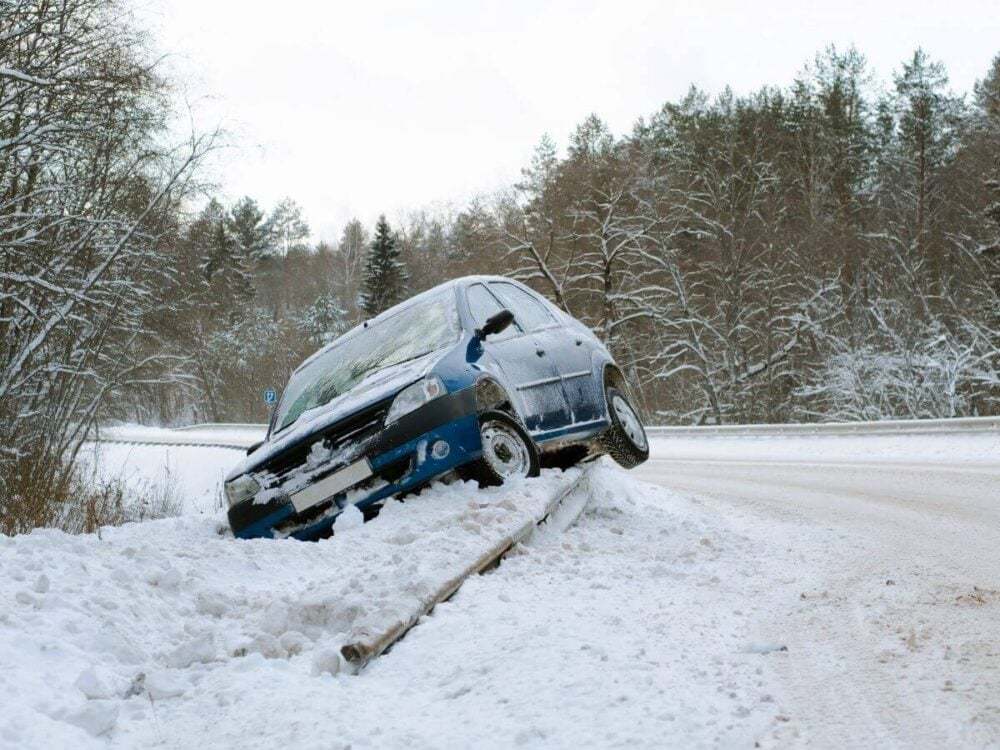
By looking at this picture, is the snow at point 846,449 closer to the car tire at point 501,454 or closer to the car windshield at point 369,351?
the car tire at point 501,454

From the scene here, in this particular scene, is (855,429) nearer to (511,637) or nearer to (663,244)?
(511,637)

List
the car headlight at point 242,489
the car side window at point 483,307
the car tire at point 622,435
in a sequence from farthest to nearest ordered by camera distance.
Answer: the car tire at point 622,435, the car side window at point 483,307, the car headlight at point 242,489

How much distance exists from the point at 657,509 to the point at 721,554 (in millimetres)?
1680

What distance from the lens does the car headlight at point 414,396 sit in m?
5.04

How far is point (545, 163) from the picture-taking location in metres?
30.6

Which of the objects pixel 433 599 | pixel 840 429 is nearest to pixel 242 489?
pixel 433 599

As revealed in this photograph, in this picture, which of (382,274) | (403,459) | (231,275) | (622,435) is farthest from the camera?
(231,275)

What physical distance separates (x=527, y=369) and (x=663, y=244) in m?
21.4

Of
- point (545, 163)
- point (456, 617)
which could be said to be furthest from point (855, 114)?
point (456, 617)

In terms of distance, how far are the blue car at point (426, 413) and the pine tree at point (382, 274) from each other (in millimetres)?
36424

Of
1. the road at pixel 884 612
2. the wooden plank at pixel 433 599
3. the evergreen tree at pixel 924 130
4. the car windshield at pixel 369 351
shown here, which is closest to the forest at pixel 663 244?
the evergreen tree at pixel 924 130

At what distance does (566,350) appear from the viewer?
23.1 ft

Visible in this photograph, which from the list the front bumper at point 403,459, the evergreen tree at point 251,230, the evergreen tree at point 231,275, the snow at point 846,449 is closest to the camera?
the front bumper at point 403,459

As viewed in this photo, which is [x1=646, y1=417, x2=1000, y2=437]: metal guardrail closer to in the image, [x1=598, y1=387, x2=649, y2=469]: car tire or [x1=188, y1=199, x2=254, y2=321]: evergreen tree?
[x1=598, y1=387, x2=649, y2=469]: car tire
